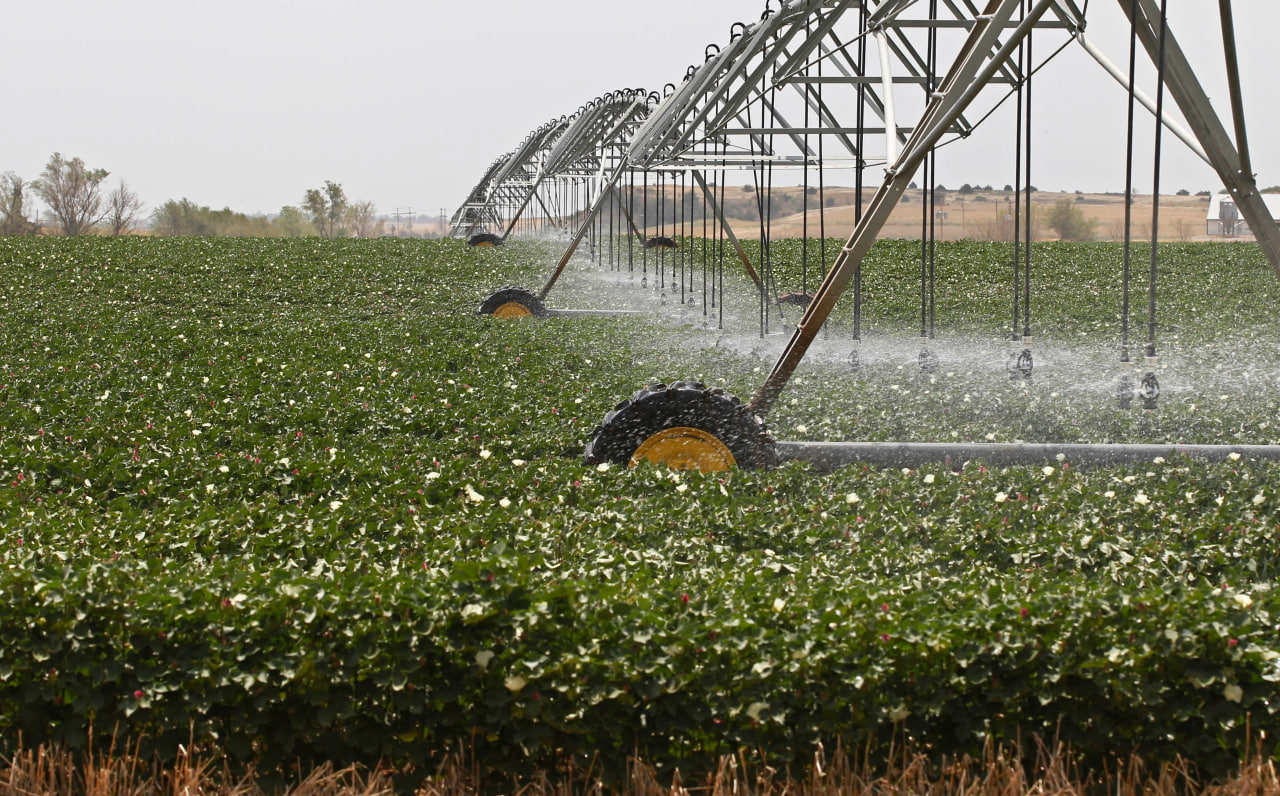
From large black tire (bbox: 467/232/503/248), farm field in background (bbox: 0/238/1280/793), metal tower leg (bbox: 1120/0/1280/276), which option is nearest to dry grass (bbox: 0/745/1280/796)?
farm field in background (bbox: 0/238/1280/793)

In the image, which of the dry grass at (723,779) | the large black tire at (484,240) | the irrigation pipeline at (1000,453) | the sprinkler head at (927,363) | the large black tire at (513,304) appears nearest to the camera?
the dry grass at (723,779)

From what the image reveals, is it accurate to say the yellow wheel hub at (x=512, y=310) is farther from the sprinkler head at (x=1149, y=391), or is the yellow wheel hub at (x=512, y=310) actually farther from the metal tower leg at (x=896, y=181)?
the sprinkler head at (x=1149, y=391)

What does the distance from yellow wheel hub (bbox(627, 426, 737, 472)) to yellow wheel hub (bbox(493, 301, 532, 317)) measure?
749 centimetres

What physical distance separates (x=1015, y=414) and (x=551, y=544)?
414 cm

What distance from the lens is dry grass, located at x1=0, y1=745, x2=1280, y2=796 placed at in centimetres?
272

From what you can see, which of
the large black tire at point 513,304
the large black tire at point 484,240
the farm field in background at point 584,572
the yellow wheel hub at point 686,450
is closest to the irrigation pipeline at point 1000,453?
the farm field in background at point 584,572

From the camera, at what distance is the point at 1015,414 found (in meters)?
7.21

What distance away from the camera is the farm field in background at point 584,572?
282 centimetres

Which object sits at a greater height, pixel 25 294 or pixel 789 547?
pixel 25 294

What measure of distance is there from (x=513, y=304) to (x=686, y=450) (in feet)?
25.1

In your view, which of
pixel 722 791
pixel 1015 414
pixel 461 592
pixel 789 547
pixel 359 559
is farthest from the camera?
pixel 1015 414

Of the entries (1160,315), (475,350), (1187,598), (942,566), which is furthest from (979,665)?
(1160,315)

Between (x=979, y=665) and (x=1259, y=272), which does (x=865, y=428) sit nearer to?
(x=979, y=665)

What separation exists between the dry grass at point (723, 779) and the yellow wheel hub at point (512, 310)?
9945mm
